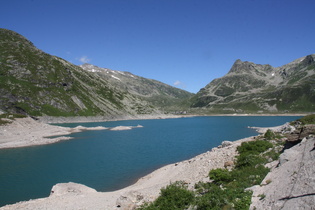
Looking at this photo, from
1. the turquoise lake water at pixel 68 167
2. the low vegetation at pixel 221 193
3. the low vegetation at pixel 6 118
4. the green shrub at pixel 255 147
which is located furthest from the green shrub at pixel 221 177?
the low vegetation at pixel 6 118

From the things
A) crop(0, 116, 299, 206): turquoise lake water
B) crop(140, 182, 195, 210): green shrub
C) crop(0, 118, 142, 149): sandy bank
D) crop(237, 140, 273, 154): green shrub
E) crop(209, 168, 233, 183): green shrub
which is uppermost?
crop(237, 140, 273, 154): green shrub

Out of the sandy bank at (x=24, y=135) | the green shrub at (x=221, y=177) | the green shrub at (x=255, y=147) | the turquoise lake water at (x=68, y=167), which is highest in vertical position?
the green shrub at (x=255, y=147)

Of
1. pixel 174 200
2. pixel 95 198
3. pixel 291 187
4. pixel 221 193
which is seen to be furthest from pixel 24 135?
pixel 291 187

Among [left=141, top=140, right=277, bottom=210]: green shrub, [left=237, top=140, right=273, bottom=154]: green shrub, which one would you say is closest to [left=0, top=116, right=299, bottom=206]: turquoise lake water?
[left=141, top=140, right=277, bottom=210]: green shrub

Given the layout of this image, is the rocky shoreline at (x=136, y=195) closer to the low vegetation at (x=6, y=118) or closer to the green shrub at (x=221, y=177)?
the green shrub at (x=221, y=177)

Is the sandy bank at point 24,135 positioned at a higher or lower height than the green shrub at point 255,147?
lower

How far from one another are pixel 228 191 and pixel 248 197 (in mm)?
1973

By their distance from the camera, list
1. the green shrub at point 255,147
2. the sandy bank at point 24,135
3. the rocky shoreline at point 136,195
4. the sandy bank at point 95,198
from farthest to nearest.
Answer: the sandy bank at point 24,135
the green shrub at point 255,147
the sandy bank at point 95,198
the rocky shoreline at point 136,195

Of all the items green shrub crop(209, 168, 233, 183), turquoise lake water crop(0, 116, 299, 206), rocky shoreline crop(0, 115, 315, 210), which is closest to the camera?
rocky shoreline crop(0, 115, 315, 210)

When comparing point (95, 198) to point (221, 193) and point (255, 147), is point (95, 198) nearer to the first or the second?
point (221, 193)

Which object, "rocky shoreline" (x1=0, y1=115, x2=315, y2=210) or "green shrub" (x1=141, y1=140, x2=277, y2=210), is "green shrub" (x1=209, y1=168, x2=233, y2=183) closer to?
"green shrub" (x1=141, y1=140, x2=277, y2=210)

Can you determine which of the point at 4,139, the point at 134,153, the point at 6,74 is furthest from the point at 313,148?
the point at 6,74

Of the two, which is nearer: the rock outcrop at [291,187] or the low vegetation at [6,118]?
the rock outcrop at [291,187]

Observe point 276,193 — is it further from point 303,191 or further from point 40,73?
point 40,73
